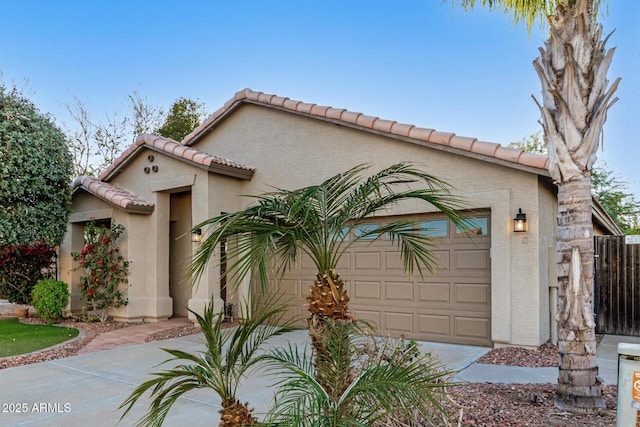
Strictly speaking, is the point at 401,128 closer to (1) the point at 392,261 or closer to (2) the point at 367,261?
(1) the point at 392,261

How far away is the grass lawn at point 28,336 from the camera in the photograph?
778 centimetres

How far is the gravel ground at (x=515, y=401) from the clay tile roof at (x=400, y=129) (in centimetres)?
293

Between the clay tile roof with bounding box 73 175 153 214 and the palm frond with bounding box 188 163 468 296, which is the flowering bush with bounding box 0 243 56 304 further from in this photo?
the palm frond with bounding box 188 163 468 296

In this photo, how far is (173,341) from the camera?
328 inches

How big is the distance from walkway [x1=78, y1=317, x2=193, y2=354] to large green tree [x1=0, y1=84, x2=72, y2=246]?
347 cm

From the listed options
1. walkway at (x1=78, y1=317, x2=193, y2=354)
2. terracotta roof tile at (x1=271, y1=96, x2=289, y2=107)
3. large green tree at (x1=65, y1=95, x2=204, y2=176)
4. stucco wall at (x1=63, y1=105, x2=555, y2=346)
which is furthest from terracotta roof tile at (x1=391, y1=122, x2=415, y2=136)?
large green tree at (x1=65, y1=95, x2=204, y2=176)

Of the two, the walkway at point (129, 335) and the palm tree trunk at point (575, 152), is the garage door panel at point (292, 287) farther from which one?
the palm tree trunk at point (575, 152)

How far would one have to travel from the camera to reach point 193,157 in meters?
9.97

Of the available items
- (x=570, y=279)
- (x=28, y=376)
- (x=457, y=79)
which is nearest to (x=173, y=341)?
(x=28, y=376)

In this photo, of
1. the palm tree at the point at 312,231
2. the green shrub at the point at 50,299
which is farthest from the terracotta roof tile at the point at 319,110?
the green shrub at the point at 50,299

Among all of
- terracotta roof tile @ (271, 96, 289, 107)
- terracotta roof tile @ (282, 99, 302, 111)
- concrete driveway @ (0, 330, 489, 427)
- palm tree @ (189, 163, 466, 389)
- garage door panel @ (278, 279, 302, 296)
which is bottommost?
concrete driveway @ (0, 330, 489, 427)

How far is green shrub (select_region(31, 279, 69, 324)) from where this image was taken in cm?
1070

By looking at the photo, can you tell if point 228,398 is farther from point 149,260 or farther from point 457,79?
point 457,79

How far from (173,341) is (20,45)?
12.5 meters
